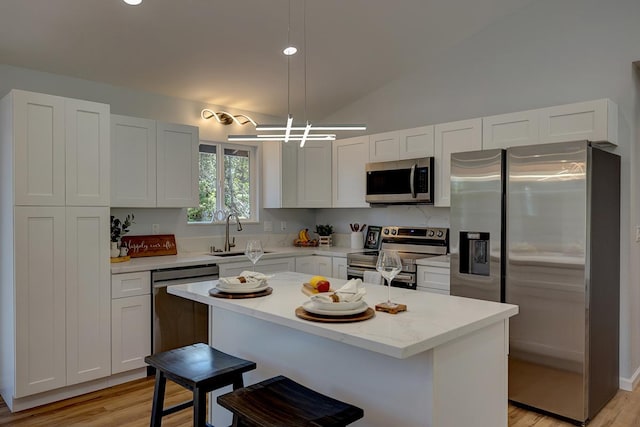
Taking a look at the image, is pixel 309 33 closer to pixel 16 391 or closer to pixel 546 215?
pixel 546 215

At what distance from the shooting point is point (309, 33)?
3.64 metres

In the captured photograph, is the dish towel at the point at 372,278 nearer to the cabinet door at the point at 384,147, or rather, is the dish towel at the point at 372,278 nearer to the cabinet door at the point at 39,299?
the cabinet door at the point at 384,147

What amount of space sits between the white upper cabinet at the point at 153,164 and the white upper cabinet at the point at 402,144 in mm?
1782

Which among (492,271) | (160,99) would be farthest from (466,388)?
(160,99)

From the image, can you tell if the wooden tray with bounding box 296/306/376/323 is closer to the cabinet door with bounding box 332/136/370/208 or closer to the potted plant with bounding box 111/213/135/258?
the potted plant with bounding box 111/213/135/258


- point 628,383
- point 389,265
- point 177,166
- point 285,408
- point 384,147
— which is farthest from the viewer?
point 384,147

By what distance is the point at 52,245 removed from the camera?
302 centimetres

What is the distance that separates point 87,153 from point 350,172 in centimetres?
256

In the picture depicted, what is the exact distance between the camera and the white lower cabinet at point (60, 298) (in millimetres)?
2904

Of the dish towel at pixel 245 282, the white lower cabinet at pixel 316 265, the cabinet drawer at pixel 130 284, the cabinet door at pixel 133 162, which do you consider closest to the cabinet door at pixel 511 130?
the white lower cabinet at pixel 316 265

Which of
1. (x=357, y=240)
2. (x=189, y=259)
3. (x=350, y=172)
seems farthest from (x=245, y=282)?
(x=357, y=240)

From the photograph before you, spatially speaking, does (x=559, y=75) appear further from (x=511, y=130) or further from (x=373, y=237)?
(x=373, y=237)

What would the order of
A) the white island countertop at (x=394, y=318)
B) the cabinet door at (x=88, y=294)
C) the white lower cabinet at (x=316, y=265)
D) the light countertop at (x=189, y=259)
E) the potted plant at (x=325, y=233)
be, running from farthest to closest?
1. the potted plant at (x=325, y=233)
2. the white lower cabinet at (x=316, y=265)
3. the light countertop at (x=189, y=259)
4. the cabinet door at (x=88, y=294)
5. the white island countertop at (x=394, y=318)

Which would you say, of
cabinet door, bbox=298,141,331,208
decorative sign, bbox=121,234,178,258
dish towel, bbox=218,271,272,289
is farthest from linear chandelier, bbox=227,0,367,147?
decorative sign, bbox=121,234,178,258
